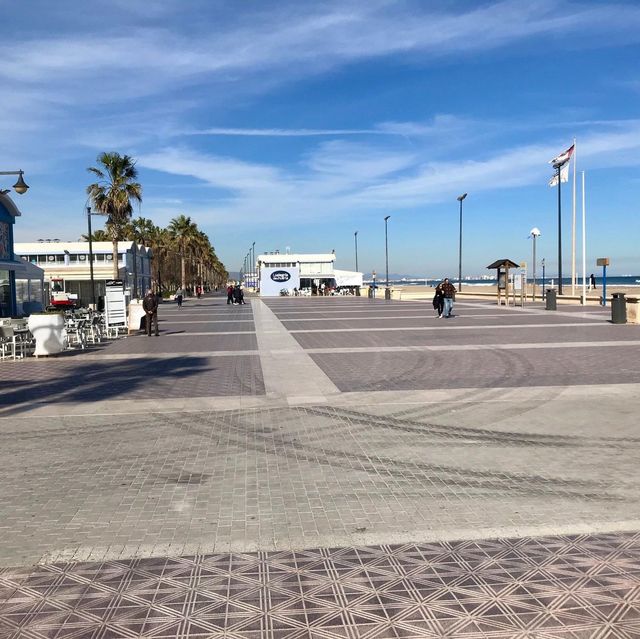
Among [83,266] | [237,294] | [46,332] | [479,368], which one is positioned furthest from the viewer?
[83,266]

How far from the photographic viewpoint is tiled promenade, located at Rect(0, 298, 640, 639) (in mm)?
3631

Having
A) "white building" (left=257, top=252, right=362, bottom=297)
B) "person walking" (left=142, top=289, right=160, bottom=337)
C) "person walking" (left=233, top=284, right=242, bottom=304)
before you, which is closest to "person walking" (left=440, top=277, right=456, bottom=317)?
"person walking" (left=142, top=289, right=160, bottom=337)

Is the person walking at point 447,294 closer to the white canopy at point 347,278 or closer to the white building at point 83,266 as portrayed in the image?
the white building at point 83,266

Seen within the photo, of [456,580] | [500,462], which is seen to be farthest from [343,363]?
[456,580]

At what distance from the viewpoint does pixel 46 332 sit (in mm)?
15125

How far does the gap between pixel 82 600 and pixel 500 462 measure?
413 cm

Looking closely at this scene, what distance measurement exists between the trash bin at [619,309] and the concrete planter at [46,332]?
17.0 m

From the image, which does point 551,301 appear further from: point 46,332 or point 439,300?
point 46,332

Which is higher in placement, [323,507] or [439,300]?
[439,300]

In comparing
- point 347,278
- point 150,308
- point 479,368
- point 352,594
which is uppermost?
point 347,278

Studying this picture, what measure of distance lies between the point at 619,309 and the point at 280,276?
50705 millimetres

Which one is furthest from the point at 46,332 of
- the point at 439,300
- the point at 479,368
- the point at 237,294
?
the point at 237,294

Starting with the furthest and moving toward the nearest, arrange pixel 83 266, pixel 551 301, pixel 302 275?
pixel 302 275 → pixel 83 266 → pixel 551 301

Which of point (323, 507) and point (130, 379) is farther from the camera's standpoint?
point (130, 379)
